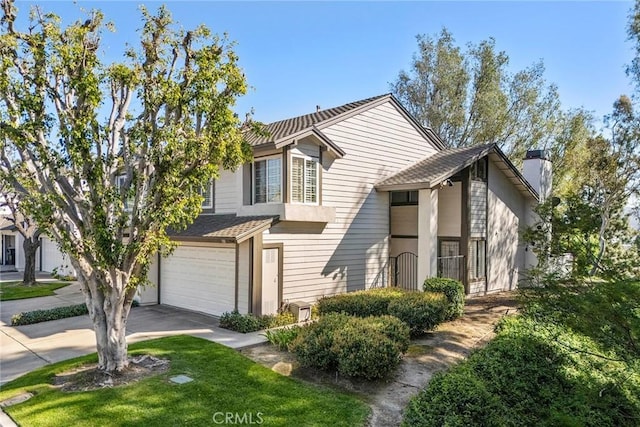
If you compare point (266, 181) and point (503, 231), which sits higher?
point (266, 181)

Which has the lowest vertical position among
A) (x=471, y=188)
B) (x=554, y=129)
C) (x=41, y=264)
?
(x=41, y=264)

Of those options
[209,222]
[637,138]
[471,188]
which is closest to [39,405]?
[209,222]

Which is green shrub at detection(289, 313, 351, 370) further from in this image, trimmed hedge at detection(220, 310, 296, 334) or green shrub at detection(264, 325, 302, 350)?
trimmed hedge at detection(220, 310, 296, 334)

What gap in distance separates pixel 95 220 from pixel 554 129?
90.0 ft

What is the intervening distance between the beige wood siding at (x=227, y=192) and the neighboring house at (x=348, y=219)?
0.05 m

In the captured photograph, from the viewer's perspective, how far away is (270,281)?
1185cm

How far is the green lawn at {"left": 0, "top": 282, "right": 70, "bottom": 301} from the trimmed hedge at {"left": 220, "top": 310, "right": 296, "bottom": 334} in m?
10.9

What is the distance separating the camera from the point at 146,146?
23.7 ft

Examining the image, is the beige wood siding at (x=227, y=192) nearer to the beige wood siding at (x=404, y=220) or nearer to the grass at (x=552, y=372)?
the beige wood siding at (x=404, y=220)

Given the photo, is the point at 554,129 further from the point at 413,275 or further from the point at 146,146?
the point at 146,146

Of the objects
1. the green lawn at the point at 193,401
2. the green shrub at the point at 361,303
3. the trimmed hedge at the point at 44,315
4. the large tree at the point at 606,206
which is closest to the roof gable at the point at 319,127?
the green shrub at the point at 361,303

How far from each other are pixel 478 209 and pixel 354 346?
412 inches

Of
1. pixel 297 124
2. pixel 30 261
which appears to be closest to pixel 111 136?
pixel 297 124

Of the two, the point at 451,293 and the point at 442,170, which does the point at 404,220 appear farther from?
the point at 451,293
